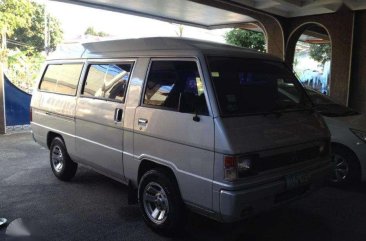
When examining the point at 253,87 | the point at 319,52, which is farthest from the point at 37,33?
the point at 253,87

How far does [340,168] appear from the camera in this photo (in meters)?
5.79

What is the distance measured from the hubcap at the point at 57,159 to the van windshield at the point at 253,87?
3.25m

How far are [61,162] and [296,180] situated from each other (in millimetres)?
3761

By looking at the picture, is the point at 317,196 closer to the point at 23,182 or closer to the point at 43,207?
the point at 43,207

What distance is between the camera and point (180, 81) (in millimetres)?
3959

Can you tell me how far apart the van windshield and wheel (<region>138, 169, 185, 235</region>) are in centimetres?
101

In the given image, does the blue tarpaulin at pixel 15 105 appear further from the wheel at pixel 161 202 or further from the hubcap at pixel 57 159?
the wheel at pixel 161 202

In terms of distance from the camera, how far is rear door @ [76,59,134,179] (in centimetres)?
457

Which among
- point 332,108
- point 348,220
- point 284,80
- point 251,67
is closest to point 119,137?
point 251,67

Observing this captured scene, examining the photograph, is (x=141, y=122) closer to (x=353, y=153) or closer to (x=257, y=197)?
(x=257, y=197)

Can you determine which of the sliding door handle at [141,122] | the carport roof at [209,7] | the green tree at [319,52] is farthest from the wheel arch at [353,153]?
the green tree at [319,52]

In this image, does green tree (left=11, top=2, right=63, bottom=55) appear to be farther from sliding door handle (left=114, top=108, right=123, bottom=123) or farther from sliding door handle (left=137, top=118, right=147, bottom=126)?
sliding door handle (left=137, top=118, right=147, bottom=126)

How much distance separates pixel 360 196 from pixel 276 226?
1.83 m

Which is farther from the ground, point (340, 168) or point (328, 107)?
point (328, 107)
